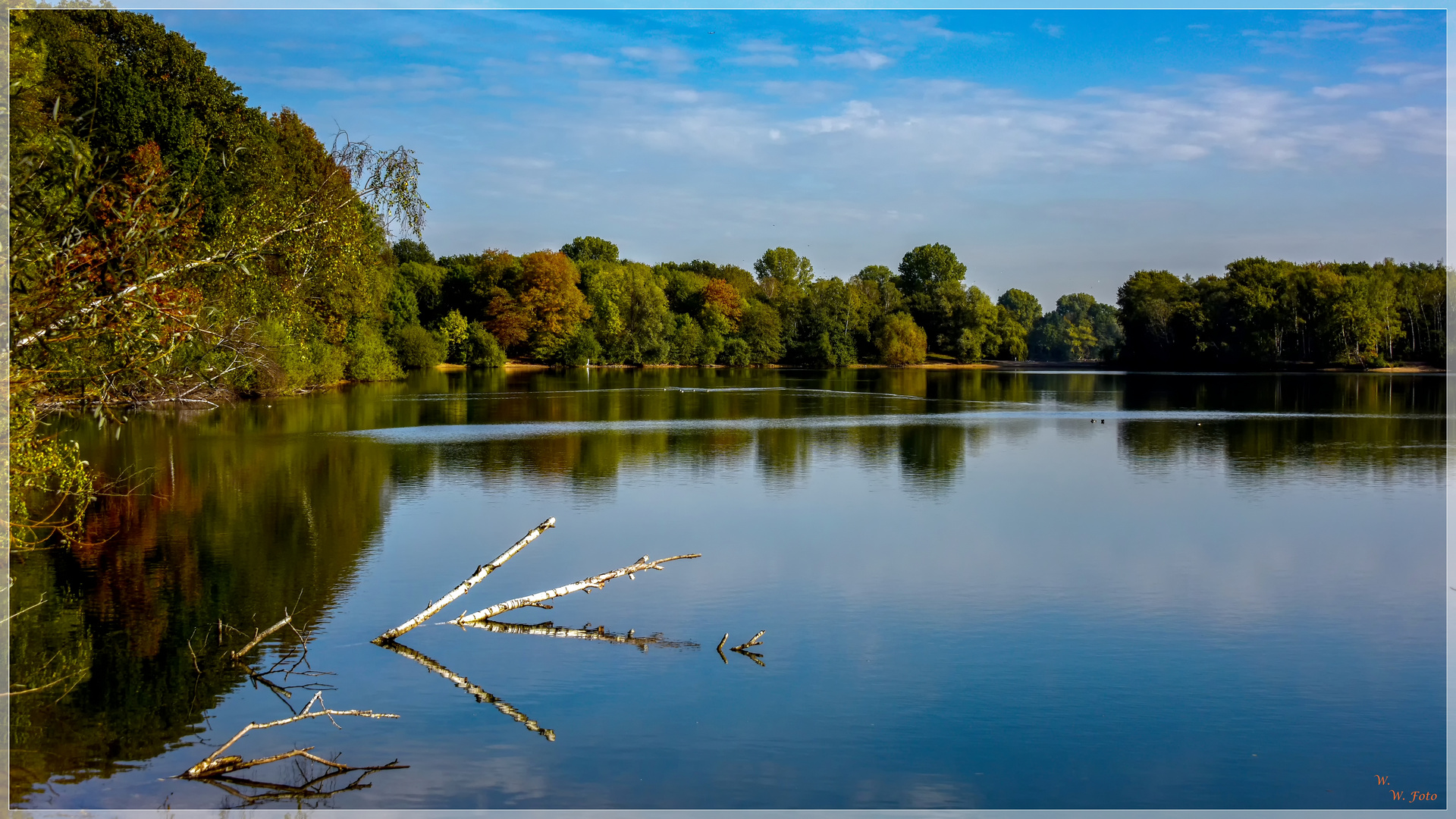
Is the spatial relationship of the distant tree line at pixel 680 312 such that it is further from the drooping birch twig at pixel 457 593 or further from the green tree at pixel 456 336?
the drooping birch twig at pixel 457 593

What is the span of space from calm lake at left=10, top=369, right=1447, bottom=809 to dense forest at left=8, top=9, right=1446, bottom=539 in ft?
5.35

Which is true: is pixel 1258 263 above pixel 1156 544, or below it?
above

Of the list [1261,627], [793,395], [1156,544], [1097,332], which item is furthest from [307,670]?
[1097,332]

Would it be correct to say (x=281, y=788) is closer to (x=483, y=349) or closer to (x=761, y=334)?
(x=483, y=349)

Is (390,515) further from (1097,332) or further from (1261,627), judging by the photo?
(1097,332)

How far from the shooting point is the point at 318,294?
138 ft

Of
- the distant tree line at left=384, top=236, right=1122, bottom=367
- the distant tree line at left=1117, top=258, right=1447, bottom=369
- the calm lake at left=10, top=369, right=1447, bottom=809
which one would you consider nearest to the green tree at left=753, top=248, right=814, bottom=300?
the distant tree line at left=384, top=236, right=1122, bottom=367

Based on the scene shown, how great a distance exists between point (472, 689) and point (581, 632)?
5.61 ft

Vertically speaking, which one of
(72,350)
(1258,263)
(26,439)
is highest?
(1258,263)

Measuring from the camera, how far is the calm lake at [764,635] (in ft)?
23.4

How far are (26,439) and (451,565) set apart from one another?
5743mm

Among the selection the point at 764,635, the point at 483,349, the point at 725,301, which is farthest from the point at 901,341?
the point at 764,635

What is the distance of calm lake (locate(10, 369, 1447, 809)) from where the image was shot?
7.13 meters

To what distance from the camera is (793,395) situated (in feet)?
160
